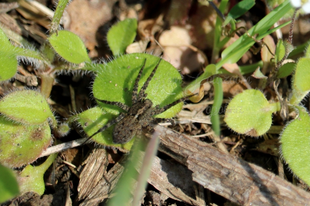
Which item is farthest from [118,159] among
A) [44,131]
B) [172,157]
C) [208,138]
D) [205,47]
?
[205,47]

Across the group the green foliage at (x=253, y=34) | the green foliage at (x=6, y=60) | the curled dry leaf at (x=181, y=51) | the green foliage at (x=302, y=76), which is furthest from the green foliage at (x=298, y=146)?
the green foliage at (x=6, y=60)

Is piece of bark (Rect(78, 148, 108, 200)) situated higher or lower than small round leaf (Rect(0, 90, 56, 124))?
lower

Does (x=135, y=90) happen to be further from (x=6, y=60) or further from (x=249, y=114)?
(x=6, y=60)

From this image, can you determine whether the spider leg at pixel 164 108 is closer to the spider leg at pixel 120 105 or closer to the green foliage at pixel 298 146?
the spider leg at pixel 120 105

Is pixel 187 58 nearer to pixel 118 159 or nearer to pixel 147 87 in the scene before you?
pixel 147 87

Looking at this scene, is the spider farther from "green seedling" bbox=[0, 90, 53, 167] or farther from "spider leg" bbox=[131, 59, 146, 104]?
"green seedling" bbox=[0, 90, 53, 167]

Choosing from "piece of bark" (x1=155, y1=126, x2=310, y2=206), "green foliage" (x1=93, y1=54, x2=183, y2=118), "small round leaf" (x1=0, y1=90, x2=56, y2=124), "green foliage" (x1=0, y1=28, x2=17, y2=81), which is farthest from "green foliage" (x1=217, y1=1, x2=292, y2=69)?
"green foliage" (x1=0, y1=28, x2=17, y2=81)
